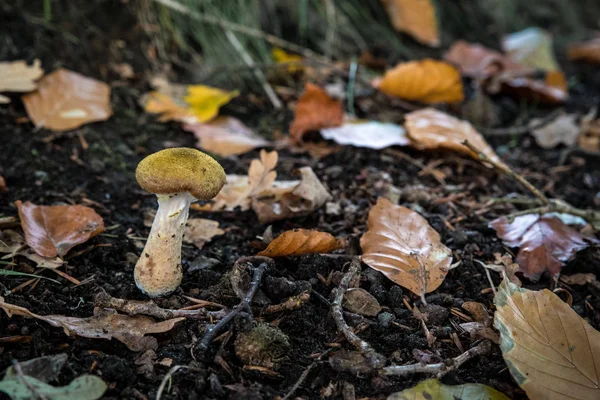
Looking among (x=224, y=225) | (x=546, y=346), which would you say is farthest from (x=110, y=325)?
(x=546, y=346)

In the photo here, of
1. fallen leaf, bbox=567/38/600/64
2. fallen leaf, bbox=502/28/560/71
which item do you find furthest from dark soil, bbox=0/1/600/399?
fallen leaf, bbox=567/38/600/64

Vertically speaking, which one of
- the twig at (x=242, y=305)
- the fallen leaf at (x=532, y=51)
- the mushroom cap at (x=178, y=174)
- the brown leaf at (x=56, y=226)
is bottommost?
the fallen leaf at (x=532, y=51)

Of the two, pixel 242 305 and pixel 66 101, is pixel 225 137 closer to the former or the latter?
pixel 66 101

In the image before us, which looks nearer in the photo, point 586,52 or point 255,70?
point 255,70

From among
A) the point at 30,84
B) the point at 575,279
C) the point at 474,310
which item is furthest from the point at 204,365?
the point at 30,84

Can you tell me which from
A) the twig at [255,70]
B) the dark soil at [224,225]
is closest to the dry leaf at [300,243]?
the dark soil at [224,225]

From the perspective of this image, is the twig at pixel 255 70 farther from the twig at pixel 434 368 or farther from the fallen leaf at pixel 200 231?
the twig at pixel 434 368

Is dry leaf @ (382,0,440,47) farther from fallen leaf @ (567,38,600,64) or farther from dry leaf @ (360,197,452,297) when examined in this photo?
dry leaf @ (360,197,452,297)
